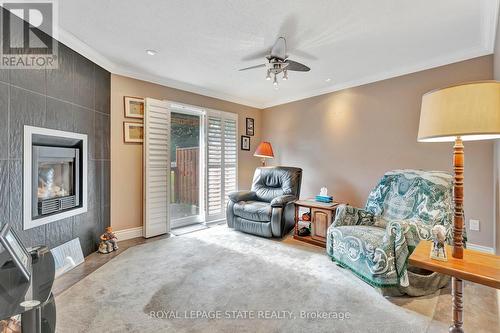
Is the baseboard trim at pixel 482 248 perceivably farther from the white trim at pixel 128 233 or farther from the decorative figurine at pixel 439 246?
the white trim at pixel 128 233

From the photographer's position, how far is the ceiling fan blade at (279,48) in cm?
234

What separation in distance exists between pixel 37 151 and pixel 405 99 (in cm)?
429

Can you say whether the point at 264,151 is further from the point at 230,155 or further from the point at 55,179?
the point at 55,179

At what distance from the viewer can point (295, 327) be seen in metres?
1.57

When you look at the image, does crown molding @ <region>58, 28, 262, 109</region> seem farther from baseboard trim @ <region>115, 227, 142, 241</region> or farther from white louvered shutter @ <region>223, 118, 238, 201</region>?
baseboard trim @ <region>115, 227, 142, 241</region>

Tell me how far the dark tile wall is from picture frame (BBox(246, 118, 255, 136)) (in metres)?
2.60

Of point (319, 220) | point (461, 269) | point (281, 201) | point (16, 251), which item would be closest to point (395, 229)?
point (461, 269)

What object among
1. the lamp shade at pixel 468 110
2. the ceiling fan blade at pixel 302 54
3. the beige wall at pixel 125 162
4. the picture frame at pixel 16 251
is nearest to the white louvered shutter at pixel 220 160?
A: the beige wall at pixel 125 162

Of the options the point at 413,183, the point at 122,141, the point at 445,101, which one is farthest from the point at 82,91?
the point at 413,183

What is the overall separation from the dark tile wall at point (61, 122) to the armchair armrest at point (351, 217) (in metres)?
2.90

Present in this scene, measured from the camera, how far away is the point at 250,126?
197 inches

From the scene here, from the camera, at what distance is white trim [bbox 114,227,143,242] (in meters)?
3.27

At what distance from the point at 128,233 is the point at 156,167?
1028 millimetres

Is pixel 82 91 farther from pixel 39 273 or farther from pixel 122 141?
pixel 39 273
